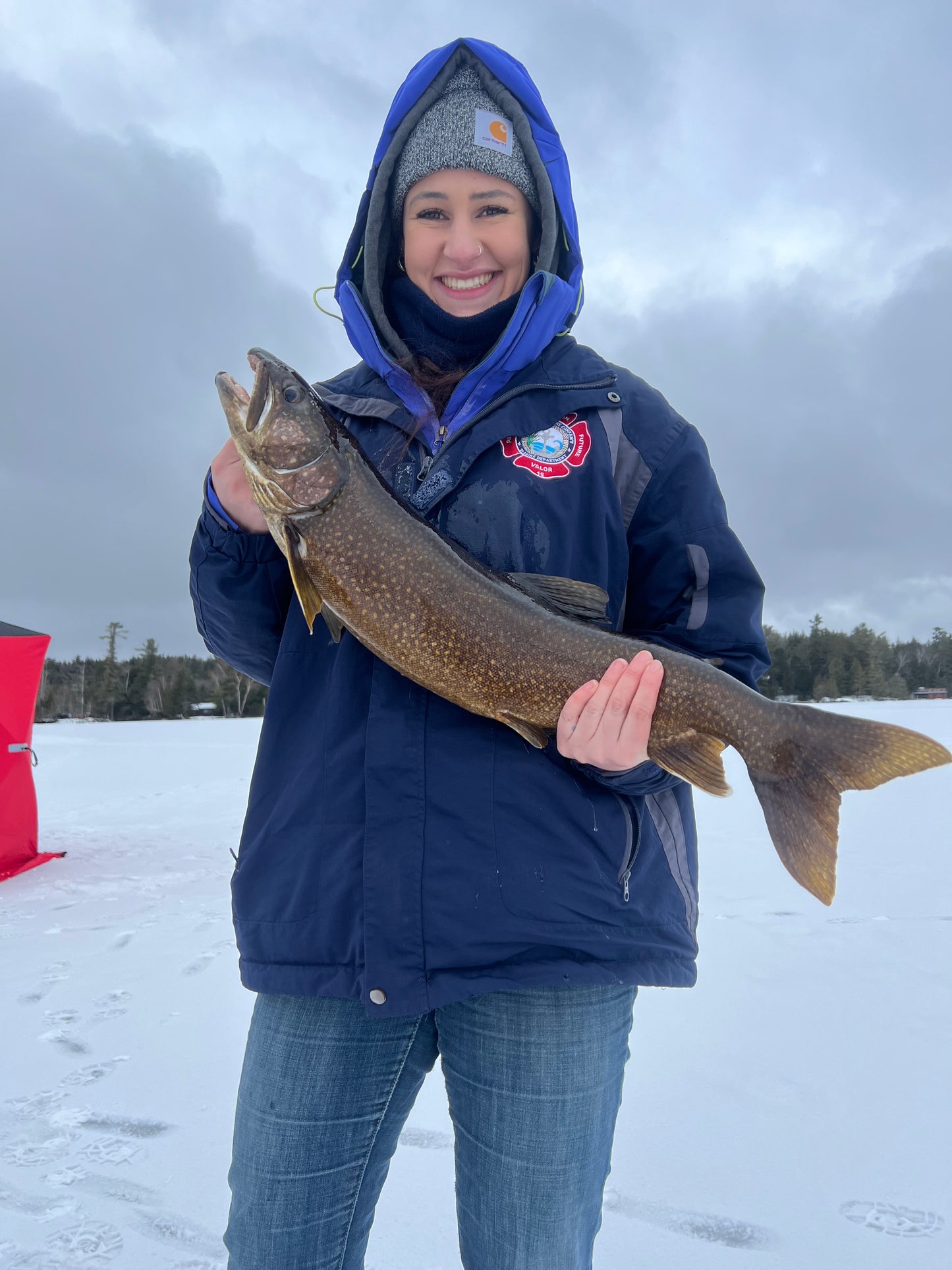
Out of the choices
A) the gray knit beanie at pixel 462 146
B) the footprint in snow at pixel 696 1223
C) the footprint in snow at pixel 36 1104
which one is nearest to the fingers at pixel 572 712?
the gray knit beanie at pixel 462 146

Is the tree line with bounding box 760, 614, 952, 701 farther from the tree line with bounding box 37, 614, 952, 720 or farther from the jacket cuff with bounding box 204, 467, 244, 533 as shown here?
the jacket cuff with bounding box 204, 467, 244, 533

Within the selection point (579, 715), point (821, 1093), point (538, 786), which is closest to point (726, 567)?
point (579, 715)

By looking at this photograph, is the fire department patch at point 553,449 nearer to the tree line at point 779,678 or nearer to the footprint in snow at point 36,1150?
the footprint in snow at point 36,1150

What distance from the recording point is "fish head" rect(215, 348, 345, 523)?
86.0 inches

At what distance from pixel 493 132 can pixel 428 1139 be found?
3564mm

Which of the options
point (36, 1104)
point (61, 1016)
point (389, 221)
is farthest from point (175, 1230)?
point (389, 221)

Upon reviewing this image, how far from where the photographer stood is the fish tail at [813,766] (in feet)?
6.82

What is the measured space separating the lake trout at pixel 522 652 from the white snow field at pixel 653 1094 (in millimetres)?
1381

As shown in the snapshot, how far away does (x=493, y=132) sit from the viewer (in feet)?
8.02

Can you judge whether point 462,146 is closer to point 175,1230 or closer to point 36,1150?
point 175,1230

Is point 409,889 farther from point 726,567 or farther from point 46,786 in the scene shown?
point 46,786

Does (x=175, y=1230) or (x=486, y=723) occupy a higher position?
(x=486, y=723)

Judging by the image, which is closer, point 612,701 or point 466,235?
point 612,701

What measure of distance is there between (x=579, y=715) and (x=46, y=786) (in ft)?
42.7
